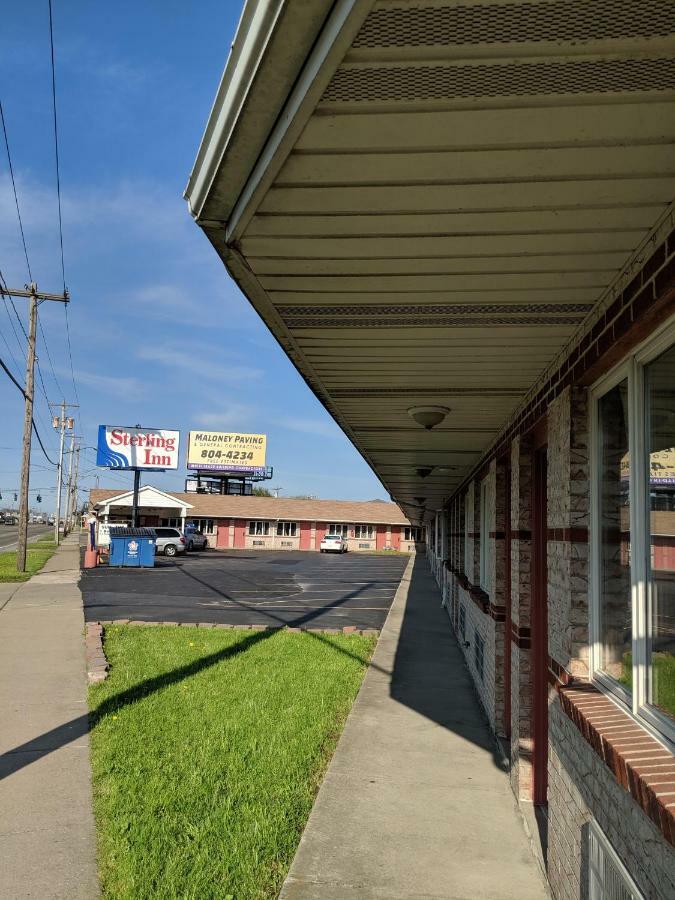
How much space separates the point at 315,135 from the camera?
201cm

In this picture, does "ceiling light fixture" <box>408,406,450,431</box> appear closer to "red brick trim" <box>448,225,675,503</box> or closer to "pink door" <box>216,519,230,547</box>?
"red brick trim" <box>448,225,675,503</box>

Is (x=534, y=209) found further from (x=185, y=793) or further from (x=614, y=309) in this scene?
(x=185, y=793)

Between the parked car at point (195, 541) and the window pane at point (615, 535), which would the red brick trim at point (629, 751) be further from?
the parked car at point (195, 541)

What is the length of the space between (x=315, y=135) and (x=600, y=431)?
2.34 m

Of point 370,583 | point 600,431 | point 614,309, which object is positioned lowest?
point 370,583

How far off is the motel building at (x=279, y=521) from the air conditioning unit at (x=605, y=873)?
178 feet

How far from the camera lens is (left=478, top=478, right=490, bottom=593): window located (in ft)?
30.4

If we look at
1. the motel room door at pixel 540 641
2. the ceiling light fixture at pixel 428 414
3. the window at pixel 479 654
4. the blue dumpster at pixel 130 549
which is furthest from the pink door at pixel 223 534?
the motel room door at pixel 540 641

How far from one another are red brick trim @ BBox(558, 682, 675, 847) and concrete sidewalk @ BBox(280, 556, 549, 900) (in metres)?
1.38

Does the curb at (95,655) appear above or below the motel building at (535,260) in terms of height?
below

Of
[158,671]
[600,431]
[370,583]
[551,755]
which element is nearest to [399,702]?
[158,671]

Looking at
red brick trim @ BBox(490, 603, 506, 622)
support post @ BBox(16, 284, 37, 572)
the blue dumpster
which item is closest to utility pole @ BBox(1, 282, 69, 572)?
support post @ BBox(16, 284, 37, 572)

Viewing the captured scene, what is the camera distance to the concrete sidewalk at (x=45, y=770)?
4.13m

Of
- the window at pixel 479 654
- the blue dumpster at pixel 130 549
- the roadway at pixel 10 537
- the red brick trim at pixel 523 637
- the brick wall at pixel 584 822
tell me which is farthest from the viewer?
the roadway at pixel 10 537
